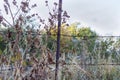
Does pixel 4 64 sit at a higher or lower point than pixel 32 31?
lower

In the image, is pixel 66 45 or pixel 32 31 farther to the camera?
pixel 66 45

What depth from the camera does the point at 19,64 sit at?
349cm

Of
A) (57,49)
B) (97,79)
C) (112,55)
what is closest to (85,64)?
(97,79)

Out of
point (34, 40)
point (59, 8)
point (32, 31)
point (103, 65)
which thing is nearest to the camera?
point (34, 40)

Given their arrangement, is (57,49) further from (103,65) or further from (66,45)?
(103,65)

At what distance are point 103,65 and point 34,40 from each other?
2.25 m

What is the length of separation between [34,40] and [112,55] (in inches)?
100

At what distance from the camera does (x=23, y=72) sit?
355cm

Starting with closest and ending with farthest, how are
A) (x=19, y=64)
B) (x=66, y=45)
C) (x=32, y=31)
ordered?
(x=19, y=64)
(x=32, y=31)
(x=66, y=45)

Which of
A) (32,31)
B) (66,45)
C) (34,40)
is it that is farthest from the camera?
(66,45)

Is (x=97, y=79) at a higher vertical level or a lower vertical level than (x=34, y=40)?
A: lower

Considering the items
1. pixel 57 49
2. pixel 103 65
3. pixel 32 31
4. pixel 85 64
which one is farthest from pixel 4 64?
pixel 103 65

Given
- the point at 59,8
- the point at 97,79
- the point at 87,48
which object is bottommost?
the point at 97,79

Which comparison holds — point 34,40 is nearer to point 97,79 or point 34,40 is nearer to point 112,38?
point 97,79
